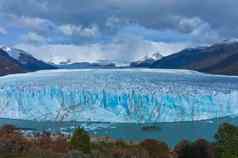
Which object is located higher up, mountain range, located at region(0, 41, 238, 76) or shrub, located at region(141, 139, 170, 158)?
mountain range, located at region(0, 41, 238, 76)

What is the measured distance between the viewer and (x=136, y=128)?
24047mm

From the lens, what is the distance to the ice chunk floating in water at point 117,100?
23.2m

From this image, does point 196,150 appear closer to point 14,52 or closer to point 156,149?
point 156,149

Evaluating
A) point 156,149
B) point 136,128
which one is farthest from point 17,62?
point 156,149

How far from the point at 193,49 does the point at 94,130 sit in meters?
77.6

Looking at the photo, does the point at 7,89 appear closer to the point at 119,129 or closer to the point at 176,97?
the point at 119,129

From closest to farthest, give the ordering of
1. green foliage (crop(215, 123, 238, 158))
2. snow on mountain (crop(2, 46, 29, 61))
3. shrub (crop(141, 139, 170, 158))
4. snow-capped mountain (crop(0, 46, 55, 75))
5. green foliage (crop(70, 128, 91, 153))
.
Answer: green foliage (crop(215, 123, 238, 158)) → green foliage (crop(70, 128, 91, 153)) → shrub (crop(141, 139, 170, 158)) → snow-capped mountain (crop(0, 46, 55, 75)) → snow on mountain (crop(2, 46, 29, 61))

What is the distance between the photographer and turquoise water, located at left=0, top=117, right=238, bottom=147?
22.4 metres

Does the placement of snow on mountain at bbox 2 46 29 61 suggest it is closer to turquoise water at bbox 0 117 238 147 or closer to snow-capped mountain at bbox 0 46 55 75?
snow-capped mountain at bbox 0 46 55 75

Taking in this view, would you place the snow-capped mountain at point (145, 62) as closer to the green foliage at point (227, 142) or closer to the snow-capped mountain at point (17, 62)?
the snow-capped mountain at point (17, 62)

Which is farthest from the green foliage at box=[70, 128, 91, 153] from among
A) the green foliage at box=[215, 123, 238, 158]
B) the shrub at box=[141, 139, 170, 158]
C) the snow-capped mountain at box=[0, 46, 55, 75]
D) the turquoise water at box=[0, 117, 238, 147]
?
the snow-capped mountain at box=[0, 46, 55, 75]

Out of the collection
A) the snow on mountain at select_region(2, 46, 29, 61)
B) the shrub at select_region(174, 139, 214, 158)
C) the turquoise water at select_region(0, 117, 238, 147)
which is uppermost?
the snow on mountain at select_region(2, 46, 29, 61)

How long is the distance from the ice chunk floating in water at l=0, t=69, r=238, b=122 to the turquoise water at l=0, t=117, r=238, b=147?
374 millimetres

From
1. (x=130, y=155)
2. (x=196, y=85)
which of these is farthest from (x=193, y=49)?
(x=130, y=155)
